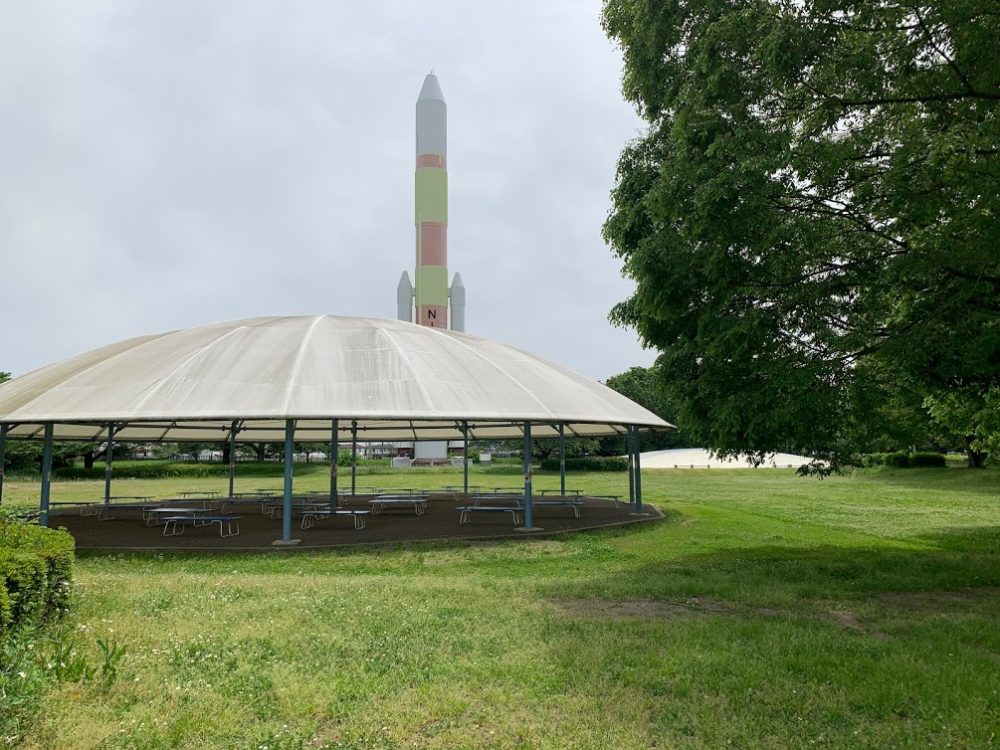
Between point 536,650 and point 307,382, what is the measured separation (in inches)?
363

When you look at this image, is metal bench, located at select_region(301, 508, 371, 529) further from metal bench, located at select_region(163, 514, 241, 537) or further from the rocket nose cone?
the rocket nose cone

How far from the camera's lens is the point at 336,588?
931 cm

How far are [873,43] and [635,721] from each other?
8.32 metres

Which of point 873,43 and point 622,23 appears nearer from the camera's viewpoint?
point 873,43

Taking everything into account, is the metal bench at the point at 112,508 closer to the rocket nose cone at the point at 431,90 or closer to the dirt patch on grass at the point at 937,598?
the dirt patch on grass at the point at 937,598

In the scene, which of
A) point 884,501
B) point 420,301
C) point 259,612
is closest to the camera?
point 259,612

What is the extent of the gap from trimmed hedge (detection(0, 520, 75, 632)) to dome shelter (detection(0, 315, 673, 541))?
15.8ft

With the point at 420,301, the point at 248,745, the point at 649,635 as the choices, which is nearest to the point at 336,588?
the point at 649,635

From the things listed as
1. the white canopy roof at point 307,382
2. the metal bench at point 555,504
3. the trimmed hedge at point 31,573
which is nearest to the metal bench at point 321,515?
the white canopy roof at point 307,382

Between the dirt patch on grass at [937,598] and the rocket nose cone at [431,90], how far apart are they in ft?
211

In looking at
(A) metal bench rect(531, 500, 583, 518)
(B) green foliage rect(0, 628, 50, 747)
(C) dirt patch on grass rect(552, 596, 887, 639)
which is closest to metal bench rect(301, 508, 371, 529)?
(A) metal bench rect(531, 500, 583, 518)

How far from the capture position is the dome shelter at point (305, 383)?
526 inches

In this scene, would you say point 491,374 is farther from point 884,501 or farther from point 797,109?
point 884,501

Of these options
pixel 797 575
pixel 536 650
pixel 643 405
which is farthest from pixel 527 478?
pixel 643 405
